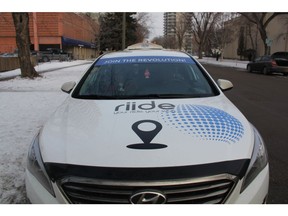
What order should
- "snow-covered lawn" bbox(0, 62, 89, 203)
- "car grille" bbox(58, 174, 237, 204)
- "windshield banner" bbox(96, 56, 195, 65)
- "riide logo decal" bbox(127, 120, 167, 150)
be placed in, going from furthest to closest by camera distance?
"windshield banner" bbox(96, 56, 195, 65)
"snow-covered lawn" bbox(0, 62, 89, 203)
"riide logo decal" bbox(127, 120, 167, 150)
"car grille" bbox(58, 174, 237, 204)

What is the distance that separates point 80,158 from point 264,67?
2357 cm

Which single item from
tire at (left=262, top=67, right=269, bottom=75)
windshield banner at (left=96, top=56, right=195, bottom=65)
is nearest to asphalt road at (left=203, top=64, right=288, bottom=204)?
→ windshield banner at (left=96, top=56, right=195, bottom=65)

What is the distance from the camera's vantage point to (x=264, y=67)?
24.0m

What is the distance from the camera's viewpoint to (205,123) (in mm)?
2842

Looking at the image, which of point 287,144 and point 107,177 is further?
point 287,144

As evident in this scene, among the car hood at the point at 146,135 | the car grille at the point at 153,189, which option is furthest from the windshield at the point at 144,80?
the car grille at the point at 153,189

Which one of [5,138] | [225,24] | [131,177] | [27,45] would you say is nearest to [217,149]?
[131,177]

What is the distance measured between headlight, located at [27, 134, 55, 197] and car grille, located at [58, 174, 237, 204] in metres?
0.13

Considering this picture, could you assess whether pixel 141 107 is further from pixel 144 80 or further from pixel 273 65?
pixel 273 65

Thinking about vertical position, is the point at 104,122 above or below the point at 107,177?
above

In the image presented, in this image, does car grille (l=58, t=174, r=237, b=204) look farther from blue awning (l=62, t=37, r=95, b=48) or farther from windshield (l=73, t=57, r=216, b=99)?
blue awning (l=62, t=37, r=95, b=48)

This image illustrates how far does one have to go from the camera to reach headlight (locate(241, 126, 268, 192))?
2.40 meters

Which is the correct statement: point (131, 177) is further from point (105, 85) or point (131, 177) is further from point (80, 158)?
point (105, 85)

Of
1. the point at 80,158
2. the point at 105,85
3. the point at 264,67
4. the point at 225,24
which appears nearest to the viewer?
the point at 80,158
